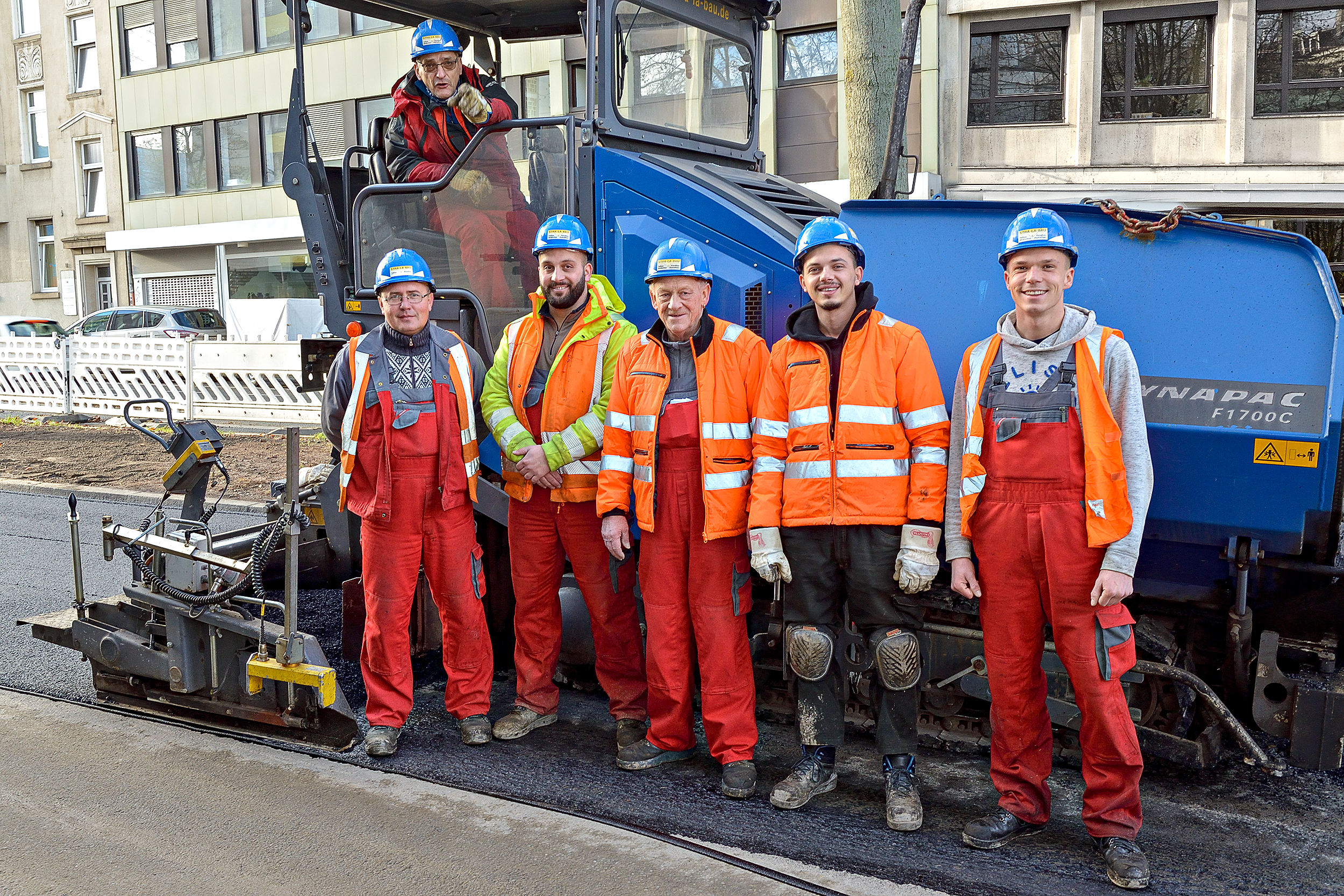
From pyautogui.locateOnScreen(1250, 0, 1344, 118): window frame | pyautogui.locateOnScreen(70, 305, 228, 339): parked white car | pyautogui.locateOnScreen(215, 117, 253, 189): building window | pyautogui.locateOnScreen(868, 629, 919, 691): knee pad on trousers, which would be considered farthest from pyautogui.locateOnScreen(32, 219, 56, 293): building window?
pyautogui.locateOnScreen(868, 629, 919, 691): knee pad on trousers

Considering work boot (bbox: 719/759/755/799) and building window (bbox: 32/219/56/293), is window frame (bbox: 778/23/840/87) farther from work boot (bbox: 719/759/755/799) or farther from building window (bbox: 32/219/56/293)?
building window (bbox: 32/219/56/293)

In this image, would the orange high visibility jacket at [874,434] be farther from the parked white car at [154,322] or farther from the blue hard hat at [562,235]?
the parked white car at [154,322]

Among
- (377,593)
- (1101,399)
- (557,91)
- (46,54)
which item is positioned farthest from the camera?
(46,54)

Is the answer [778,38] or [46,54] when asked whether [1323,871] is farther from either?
[46,54]

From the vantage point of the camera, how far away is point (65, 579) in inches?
266

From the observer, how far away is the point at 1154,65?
607 inches

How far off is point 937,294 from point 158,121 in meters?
26.4

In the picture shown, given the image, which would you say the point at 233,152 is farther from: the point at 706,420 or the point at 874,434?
the point at 874,434

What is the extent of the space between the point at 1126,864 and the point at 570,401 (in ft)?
8.12

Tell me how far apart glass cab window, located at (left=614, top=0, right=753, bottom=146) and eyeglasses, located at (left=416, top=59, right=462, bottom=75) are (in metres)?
Answer: 0.76

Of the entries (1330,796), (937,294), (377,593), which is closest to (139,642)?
(377,593)

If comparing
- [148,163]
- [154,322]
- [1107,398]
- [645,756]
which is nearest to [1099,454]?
[1107,398]

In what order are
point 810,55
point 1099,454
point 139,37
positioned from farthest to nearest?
point 139,37
point 810,55
point 1099,454

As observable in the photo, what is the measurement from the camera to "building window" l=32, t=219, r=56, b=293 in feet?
95.3
